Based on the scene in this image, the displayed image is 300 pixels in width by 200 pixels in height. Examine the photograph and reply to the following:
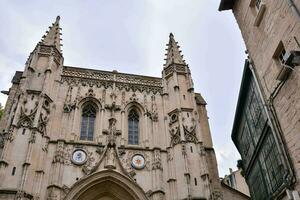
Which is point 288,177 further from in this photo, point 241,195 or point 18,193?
point 18,193

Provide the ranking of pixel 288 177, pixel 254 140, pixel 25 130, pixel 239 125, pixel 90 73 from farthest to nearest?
pixel 90 73 → pixel 25 130 → pixel 239 125 → pixel 254 140 → pixel 288 177

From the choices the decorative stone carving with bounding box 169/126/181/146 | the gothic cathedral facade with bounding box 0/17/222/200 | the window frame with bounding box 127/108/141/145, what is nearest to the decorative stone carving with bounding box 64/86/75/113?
the gothic cathedral facade with bounding box 0/17/222/200

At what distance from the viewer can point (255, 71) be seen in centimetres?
1065

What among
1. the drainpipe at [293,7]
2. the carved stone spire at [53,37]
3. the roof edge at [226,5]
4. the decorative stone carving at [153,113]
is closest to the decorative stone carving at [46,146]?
the decorative stone carving at [153,113]

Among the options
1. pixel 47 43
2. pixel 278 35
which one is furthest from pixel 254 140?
pixel 47 43

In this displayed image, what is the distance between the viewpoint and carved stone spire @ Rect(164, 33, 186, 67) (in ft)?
72.9

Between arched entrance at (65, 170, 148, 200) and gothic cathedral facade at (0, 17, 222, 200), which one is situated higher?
gothic cathedral facade at (0, 17, 222, 200)

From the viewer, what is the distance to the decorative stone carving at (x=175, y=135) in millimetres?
17605

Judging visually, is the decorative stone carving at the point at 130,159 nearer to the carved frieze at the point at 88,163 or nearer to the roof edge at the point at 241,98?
the carved frieze at the point at 88,163

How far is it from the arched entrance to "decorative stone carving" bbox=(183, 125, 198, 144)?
4143 mm

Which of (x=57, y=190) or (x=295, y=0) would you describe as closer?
(x=295, y=0)

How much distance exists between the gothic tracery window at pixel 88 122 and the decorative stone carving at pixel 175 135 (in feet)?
16.5

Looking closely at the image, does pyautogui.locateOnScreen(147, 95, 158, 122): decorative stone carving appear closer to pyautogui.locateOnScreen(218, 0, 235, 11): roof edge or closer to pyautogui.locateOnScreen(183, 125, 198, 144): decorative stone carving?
pyautogui.locateOnScreen(183, 125, 198, 144): decorative stone carving

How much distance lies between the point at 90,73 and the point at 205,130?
9.24 m
